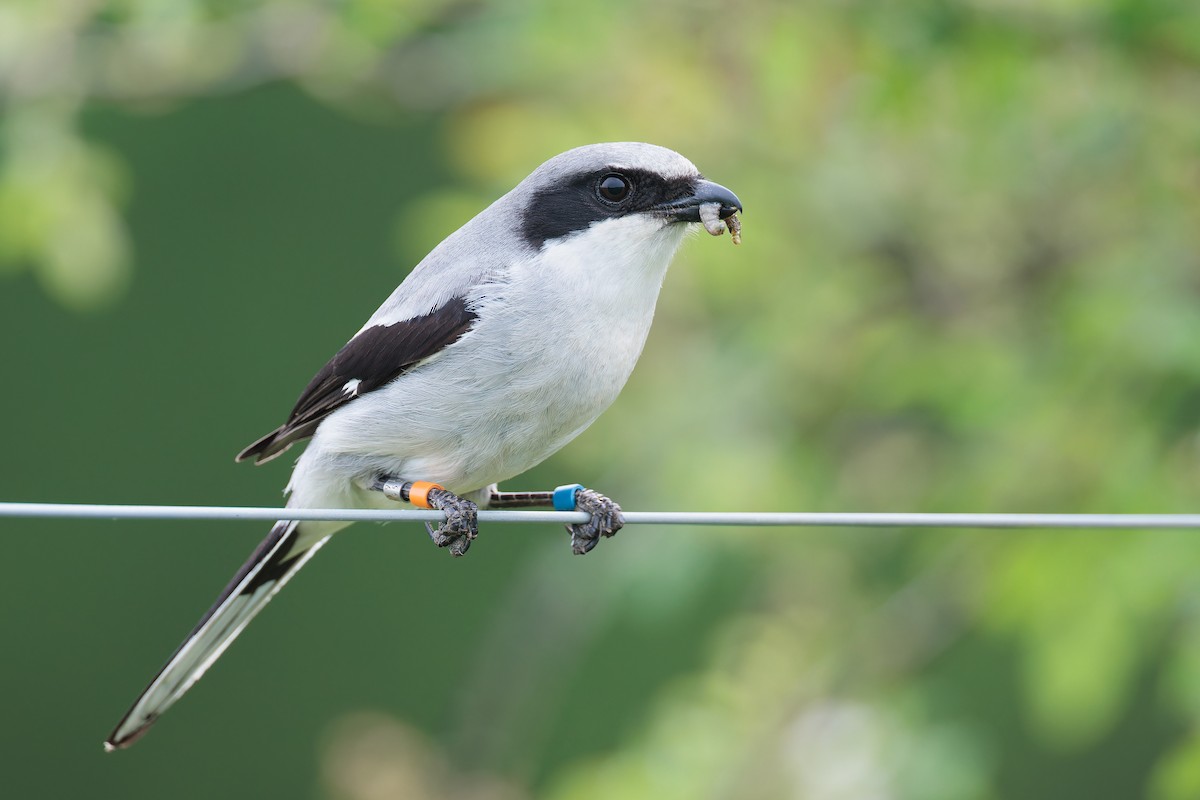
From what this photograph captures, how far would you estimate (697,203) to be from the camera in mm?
2953

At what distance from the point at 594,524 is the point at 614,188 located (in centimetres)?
67

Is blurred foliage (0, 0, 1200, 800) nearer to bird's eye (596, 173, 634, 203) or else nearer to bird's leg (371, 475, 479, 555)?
bird's eye (596, 173, 634, 203)

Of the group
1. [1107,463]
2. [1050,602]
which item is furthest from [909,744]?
[1107,463]

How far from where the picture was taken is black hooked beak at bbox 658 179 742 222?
9.68ft

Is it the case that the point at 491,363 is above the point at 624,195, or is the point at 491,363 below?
below

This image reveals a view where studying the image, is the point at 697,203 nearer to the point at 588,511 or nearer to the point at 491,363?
the point at 491,363

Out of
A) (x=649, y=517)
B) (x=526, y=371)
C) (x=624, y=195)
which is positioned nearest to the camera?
(x=649, y=517)

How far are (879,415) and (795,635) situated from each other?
0.70 metres

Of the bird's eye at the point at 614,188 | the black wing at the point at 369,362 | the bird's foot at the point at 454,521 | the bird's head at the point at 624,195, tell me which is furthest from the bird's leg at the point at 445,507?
the bird's eye at the point at 614,188

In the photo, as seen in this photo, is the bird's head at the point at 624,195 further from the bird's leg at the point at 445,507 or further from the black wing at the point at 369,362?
the bird's leg at the point at 445,507

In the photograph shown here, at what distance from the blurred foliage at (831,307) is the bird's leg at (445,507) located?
3.79 feet

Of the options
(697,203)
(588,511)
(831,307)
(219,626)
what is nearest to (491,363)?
(588,511)

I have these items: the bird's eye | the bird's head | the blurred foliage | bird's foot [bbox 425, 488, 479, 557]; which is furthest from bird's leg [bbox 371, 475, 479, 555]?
the blurred foliage

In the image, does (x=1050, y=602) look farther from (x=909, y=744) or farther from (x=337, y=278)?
(x=337, y=278)
